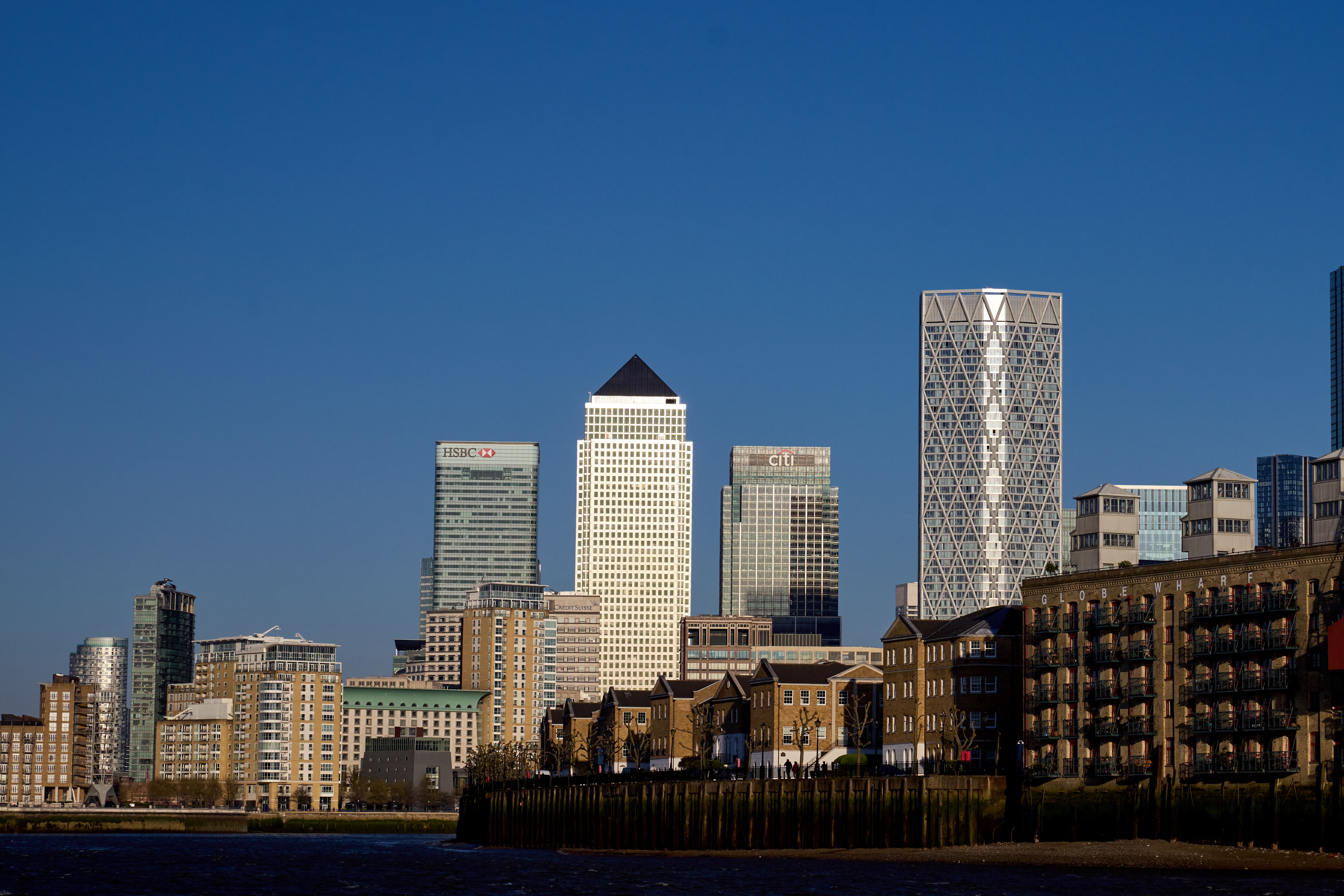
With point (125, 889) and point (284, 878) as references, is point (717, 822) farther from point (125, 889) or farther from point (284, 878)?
point (125, 889)

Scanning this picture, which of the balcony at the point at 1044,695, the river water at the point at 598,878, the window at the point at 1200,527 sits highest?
the window at the point at 1200,527

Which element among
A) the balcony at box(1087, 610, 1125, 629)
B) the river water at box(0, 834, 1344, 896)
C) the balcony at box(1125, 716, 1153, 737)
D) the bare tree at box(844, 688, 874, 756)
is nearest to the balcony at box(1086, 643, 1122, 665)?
the balcony at box(1087, 610, 1125, 629)

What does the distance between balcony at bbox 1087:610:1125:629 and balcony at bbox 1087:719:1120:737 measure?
20.3 ft

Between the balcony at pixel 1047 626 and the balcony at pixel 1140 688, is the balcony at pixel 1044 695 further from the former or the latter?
the balcony at pixel 1140 688

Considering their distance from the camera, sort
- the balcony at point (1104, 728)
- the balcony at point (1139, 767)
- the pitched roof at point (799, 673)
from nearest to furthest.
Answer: the balcony at point (1139, 767) → the balcony at point (1104, 728) → the pitched roof at point (799, 673)

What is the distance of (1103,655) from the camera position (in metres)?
130

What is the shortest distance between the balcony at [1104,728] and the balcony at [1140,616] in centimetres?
666

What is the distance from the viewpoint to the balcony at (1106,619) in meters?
128

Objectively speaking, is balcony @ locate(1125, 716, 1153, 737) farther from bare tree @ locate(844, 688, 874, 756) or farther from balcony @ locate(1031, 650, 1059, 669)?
bare tree @ locate(844, 688, 874, 756)

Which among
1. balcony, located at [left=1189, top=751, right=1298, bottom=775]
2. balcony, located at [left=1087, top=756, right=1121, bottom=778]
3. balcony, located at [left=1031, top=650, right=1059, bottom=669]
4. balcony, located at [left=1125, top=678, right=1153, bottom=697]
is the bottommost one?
balcony, located at [left=1087, top=756, right=1121, bottom=778]

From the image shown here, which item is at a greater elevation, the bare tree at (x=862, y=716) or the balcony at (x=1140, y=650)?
the balcony at (x=1140, y=650)

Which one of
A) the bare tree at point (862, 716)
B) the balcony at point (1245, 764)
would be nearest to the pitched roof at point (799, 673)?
the bare tree at point (862, 716)

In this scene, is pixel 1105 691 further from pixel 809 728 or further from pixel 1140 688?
pixel 809 728

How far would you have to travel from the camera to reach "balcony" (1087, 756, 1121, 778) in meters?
127
